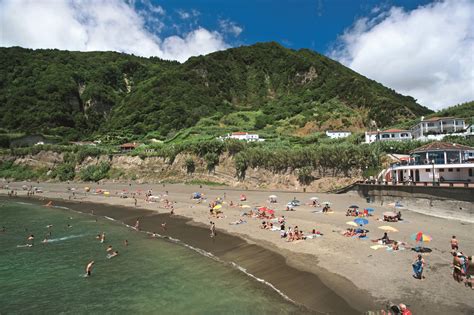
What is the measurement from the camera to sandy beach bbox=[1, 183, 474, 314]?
11.1 metres

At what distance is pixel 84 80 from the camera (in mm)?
137000

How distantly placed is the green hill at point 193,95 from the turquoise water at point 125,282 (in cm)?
6261

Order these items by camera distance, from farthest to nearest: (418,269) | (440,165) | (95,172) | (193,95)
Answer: (193,95) < (95,172) < (440,165) < (418,269)

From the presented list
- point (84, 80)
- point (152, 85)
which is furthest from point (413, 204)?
point (84, 80)

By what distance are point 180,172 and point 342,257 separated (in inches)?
1629

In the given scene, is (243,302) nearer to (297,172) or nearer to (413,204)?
(413,204)

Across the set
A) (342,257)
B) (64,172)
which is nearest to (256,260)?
(342,257)

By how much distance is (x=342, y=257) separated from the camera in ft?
50.6

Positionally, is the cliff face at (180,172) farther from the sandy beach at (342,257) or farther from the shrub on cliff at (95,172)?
the sandy beach at (342,257)

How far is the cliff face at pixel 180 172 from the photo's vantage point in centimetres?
4188

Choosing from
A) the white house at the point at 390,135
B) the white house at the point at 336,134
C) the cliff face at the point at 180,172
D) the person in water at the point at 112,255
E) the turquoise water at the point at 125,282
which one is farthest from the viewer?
the white house at the point at 336,134

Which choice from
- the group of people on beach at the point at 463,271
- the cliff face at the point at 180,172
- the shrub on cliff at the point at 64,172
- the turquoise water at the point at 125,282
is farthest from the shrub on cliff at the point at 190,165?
the group of people on beach at the point at 463,271

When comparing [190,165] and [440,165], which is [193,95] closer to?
[190,165]

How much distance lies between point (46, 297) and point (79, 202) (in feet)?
106
